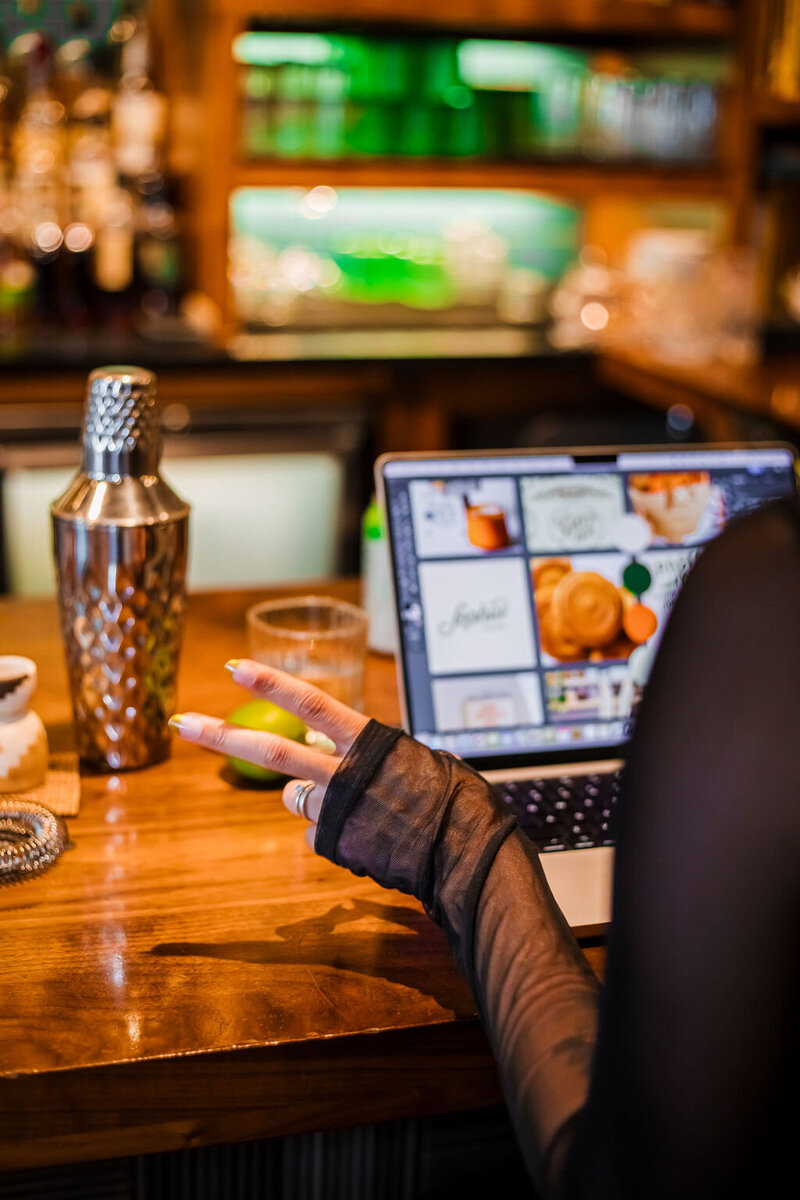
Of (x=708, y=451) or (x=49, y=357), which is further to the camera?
(x=49, y=357)

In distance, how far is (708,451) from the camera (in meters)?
1.19

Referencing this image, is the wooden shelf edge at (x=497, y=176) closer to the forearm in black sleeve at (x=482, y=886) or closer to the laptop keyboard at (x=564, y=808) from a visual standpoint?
the laptop keyboard at (x=564, y=808)

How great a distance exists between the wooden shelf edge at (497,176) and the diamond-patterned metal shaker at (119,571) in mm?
2157

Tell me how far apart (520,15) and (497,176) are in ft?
1.24

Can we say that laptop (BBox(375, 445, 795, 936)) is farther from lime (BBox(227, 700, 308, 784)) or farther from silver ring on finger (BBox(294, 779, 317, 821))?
silver ring on finger (BBox(294, 779, 317, 821))

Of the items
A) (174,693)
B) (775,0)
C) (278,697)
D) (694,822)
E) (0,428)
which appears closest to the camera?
(694,822)

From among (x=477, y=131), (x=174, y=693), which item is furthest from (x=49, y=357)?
(x=174, y=693)

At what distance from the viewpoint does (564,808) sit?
3.33 feet

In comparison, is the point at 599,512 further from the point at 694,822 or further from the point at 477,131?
the point at 477,131

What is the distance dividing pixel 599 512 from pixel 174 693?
0.41 meters

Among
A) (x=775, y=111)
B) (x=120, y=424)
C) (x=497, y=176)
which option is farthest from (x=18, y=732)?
(x=775, y=111)

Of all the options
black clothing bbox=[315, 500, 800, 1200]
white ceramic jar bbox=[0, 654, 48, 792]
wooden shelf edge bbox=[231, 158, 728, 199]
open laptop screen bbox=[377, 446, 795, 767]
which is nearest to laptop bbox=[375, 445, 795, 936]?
open laptop screen bbox=[377, 446, 795, 767]

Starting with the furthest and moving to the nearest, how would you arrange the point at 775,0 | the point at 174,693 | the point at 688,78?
the point at 688,78 < the point at 775,0 < the point at 174,693

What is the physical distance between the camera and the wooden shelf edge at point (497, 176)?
3035 mm
